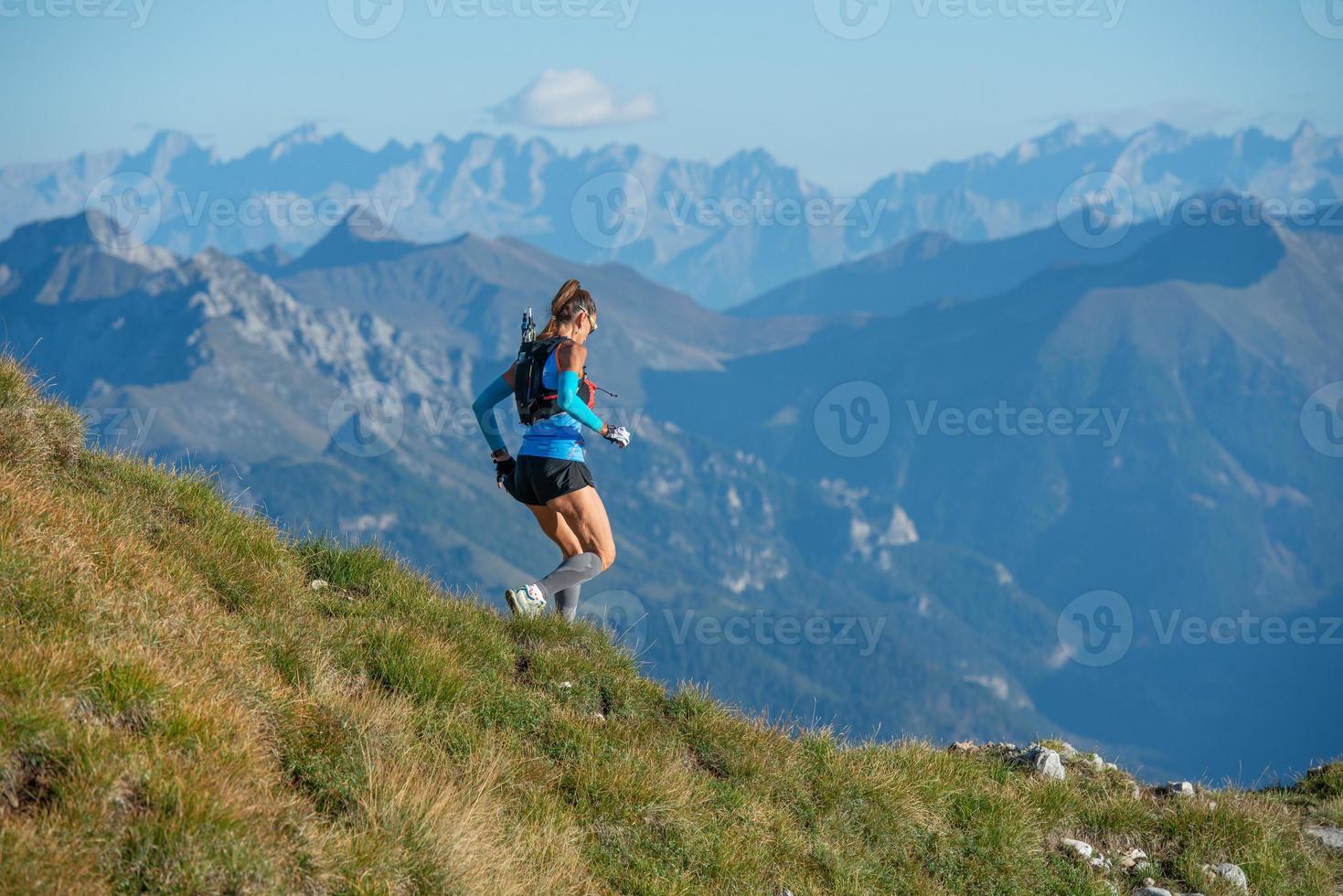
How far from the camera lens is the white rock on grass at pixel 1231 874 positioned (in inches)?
364

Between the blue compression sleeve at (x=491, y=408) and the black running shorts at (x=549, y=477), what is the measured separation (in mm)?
523

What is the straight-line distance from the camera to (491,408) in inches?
446

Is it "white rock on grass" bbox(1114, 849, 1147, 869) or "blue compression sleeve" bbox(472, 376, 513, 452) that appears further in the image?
"blue compression sleeve" bbox(472, 376, 513, 452)

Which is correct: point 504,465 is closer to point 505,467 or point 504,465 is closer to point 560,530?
point 505,467

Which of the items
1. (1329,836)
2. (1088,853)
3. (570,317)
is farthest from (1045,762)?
(570,317)

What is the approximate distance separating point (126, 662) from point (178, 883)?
1.38m

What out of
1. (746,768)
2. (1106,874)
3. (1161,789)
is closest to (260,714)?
(746,768)

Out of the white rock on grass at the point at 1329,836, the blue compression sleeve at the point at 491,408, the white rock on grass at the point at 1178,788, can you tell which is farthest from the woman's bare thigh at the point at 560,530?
the white rock on grass at the point at 1329,836

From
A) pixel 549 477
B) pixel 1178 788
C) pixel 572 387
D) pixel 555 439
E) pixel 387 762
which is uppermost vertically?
pixel 572 387

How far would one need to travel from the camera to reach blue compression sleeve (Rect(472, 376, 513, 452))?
37.0ft

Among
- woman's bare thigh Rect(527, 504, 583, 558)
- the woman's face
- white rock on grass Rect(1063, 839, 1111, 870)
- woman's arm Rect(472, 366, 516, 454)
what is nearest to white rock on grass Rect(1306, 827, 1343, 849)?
white rock on grass Rect(1063, 839, 1111, 870)

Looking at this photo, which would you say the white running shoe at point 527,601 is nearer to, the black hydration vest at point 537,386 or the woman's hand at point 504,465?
the woman's hand at point 504,465

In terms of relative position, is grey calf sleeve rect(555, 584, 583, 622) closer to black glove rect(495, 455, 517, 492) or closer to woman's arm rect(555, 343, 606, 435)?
black glove rect(495, 455, 517, 492)

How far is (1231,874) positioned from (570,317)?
295 inches
